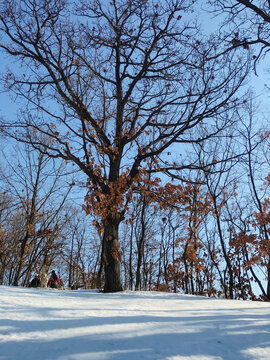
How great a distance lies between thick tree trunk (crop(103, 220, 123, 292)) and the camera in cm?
764

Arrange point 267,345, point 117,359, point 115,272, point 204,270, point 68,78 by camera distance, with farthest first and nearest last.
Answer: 1. point 204,270
2. point 68,78
3. point 115,272
4. point 267,345
5. point 117,359

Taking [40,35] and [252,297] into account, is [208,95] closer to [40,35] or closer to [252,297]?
[40,35]

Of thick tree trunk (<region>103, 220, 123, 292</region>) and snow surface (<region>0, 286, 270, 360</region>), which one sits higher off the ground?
thick tree trunk (<region>103, 220, 123, 292</region>)

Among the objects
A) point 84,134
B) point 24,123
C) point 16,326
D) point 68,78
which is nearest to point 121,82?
point 68,78

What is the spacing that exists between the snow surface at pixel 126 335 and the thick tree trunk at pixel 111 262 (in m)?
4.21

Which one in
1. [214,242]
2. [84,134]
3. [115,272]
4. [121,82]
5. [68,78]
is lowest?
[115,272]

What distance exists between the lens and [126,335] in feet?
8.38

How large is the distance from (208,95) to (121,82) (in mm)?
3163

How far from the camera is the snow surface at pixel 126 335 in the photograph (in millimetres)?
2164

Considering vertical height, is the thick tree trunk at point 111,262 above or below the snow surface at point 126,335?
above

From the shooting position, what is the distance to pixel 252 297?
15141 mm

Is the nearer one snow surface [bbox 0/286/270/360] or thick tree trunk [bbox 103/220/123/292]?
snow surface [bbox 0/286/270/360]

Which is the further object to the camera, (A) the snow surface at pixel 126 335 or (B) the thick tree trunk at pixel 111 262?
(B) the thick tree trunk at pixel 111 262

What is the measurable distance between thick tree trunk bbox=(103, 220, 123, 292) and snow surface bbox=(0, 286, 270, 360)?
421 centimetres
